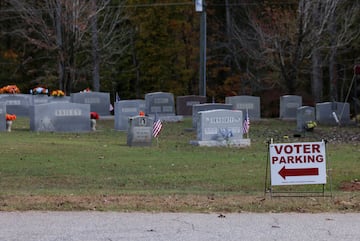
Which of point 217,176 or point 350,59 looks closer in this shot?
point 217,176

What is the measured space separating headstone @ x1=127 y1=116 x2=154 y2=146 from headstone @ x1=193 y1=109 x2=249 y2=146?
165 cm

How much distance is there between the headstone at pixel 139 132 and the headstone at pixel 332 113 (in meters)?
15.5

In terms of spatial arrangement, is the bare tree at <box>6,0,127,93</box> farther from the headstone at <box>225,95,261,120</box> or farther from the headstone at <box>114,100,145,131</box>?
the headstone at <box>114,100,145,131</box>

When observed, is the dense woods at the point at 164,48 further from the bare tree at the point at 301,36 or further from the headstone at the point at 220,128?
the headstone at the point at 220,128

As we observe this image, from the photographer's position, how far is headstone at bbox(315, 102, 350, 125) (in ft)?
114

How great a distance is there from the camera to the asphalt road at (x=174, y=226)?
872 centimetres

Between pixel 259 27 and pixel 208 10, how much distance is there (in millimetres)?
11388

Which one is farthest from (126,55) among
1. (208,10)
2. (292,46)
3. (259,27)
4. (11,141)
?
(11,141)

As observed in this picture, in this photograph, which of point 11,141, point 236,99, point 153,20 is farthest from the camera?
point 153,20

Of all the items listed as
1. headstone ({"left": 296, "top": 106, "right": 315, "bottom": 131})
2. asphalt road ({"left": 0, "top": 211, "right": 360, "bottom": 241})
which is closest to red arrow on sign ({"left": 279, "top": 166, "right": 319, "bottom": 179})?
asphalt road ({"left": 0, "top": 211, "right": 360, "bottom": 241})

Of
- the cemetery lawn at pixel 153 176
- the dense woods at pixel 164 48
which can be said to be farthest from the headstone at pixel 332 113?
the cemetery lawn at pixel 153 176

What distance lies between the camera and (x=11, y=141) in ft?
71.1

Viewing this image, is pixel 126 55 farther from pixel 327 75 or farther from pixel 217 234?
pixel 217 234

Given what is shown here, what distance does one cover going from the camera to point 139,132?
838 inches
